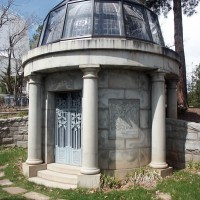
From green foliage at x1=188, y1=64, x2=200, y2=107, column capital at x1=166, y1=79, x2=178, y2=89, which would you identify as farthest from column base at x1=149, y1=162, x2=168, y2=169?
green foliage at x1=188, y1=64, x2=200, y2=107

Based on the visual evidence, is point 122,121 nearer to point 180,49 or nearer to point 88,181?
point 88,181

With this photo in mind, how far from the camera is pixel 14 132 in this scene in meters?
11.7

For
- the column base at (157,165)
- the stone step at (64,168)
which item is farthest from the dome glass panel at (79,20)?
the column base at (157,165)

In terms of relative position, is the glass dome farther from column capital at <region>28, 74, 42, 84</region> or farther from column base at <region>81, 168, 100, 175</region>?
column base at <region>81, 168, 100, 175</region>

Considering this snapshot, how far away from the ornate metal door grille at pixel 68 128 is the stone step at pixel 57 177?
0.56m

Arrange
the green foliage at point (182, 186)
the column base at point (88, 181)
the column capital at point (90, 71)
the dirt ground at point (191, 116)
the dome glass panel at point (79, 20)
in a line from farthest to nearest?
the dirt ground at point (191, 116)
the dome glass panel at point (79, 20)
the column capital at point (90, 71)
the column base at point (88, 181)
the green foliage at point (182, 186)

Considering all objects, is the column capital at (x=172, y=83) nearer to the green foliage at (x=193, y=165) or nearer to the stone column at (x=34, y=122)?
the green foliage at (x=193, y=165)

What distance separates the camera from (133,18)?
7.67 meters

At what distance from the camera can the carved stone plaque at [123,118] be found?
700cm

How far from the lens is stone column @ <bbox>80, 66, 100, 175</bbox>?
6578mm

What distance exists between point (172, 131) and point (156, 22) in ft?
10.9

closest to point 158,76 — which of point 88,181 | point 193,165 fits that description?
point 193,165

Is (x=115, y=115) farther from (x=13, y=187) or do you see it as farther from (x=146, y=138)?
(x=13, y=187)

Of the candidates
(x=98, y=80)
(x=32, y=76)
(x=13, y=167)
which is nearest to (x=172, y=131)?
(x=98, y=80)
